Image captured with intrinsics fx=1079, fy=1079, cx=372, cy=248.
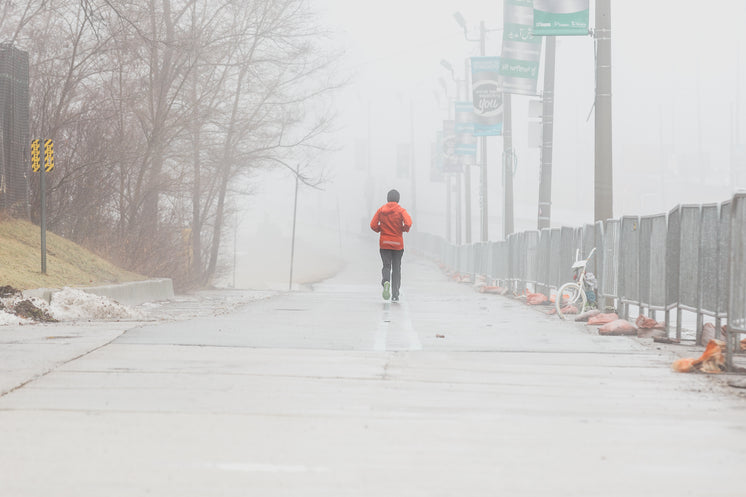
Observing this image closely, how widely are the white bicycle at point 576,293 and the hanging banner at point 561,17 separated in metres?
4.81

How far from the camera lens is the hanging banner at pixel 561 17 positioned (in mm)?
19688

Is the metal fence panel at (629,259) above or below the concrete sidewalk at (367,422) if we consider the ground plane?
above

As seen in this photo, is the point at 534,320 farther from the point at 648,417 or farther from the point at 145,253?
the point at 145,253

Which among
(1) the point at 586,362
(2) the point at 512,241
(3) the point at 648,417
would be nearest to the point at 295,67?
(2) the point at 512,241

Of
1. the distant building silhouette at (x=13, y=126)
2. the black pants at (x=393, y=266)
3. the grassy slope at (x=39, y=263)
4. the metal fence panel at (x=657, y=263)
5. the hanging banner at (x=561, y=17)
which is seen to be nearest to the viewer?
the metal fence panel at (x=657, y=263)

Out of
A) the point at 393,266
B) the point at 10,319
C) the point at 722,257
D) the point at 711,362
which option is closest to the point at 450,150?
the point at 393,266

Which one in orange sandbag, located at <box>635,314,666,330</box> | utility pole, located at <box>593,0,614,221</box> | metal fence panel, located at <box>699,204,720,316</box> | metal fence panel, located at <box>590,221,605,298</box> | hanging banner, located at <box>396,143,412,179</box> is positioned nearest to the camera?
metal fence panel, located at <box>699,204,720,316</box>

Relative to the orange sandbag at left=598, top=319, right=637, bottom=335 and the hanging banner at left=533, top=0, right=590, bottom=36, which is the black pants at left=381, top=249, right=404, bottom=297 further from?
the orange sandbag at left=598, top=319, right=637, bottom=335

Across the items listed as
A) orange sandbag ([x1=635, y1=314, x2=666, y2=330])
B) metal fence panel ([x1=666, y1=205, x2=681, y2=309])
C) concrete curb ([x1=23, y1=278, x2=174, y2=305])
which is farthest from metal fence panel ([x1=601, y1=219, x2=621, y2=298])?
concrete curb ([x1=23, y1=278, x2=174, y2=305])

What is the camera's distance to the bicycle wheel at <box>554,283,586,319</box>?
16.6m

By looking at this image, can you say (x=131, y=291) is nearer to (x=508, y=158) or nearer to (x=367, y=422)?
(x=367, y=422)

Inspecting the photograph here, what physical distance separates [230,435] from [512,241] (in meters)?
22.3

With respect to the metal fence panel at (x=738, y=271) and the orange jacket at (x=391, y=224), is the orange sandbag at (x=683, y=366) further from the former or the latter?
the orange jacket at (x=391, y=224)

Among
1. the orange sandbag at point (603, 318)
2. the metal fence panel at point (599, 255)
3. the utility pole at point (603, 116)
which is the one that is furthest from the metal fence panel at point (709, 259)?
the utility pole at point (603, 116)
